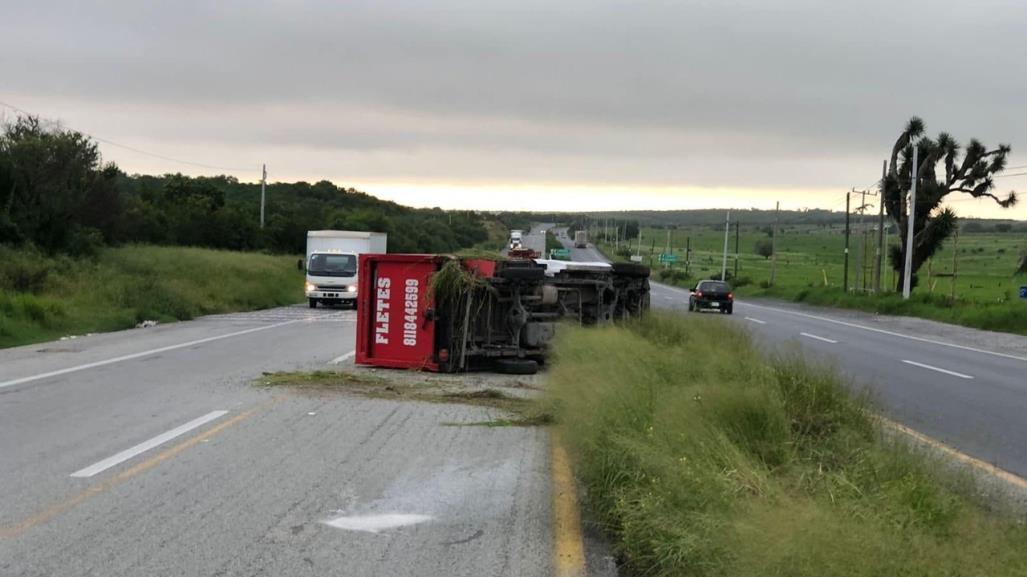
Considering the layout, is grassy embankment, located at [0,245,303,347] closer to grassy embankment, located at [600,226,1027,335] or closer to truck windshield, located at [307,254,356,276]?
truck windshield, located at [307,254,356,276]

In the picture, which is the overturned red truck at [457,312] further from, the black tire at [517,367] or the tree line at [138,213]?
the tree line at [138,213]

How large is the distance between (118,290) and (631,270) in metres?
17.3

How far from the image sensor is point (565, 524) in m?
6.29

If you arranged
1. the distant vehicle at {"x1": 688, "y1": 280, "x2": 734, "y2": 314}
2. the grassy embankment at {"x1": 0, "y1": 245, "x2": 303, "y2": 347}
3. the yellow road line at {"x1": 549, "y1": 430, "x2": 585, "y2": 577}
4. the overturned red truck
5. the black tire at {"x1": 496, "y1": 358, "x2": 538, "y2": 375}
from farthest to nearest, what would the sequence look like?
the distant vehicle at {"x1": 688, "y1": 280, "x2": 734, "y2": 314}, the grassy embankment at {"x1": 0, "y1": 245, "x2": 303, "y2": 347}, the black tire at {"x1": 496, "y1": 358, "x2": 538, "y2": 375}, the overturned red truck, the yellow road line at {"x1": 549, "y1": 430, "x2": 585, "y2": 577}

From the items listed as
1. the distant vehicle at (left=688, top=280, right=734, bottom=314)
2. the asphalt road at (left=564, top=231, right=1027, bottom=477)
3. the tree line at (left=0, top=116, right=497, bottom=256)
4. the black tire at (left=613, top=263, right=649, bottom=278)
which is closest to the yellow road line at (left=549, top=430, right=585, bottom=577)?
the asphalt road at (left=564, top=231, right=1027, bottom=477)

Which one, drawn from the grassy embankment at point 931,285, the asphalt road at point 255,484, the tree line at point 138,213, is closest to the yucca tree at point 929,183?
the grassy embankment at point 931,285

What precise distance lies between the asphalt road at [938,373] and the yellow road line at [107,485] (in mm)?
6067

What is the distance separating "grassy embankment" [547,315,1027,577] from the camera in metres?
3.88

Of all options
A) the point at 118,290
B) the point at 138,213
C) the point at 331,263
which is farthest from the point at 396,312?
the point at 138,213

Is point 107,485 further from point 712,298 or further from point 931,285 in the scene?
point 931,285

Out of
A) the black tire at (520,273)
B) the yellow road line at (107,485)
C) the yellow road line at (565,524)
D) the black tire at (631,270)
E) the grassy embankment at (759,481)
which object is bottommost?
the yellow road line at (107,485)

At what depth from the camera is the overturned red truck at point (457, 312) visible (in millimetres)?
13812

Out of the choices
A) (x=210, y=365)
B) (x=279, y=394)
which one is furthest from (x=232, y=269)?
(x=279, y=394)

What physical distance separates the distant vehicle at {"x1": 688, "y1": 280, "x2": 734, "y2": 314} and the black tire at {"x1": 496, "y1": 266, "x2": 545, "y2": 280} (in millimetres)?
26921
